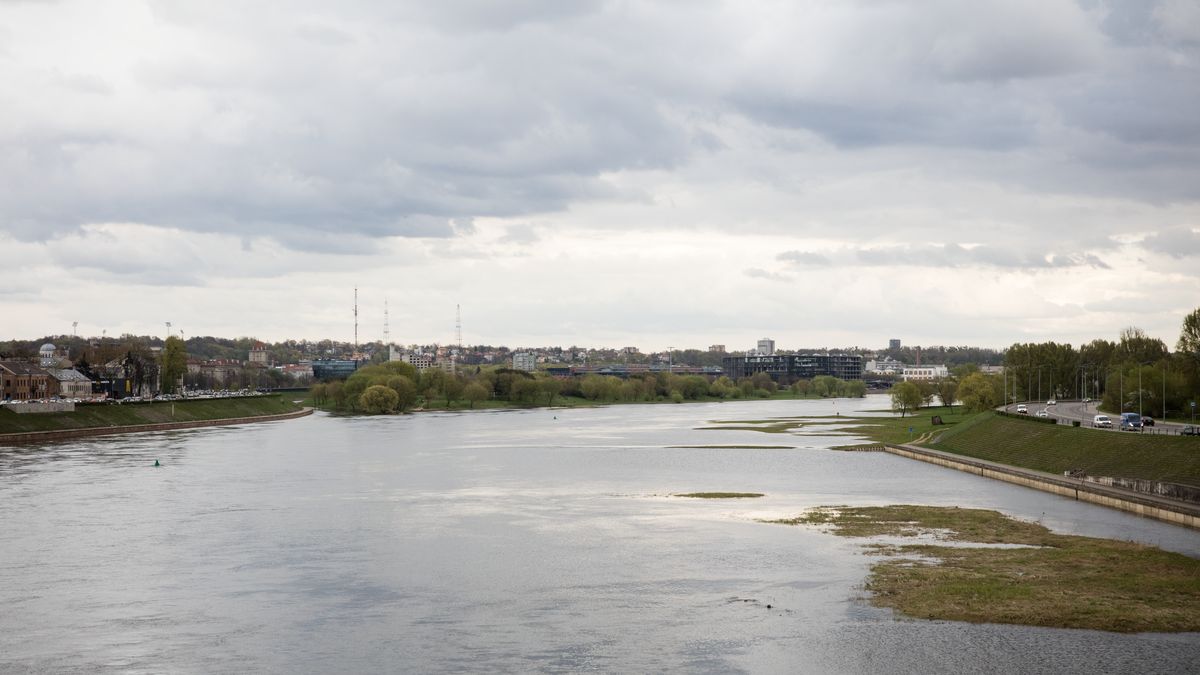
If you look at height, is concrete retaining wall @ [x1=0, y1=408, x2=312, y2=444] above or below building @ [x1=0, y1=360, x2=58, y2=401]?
below

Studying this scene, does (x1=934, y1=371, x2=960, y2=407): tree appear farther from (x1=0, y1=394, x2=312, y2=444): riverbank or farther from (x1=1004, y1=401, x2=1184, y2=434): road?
(x1=0, y1=394, x2=312, y2=444): riverbank

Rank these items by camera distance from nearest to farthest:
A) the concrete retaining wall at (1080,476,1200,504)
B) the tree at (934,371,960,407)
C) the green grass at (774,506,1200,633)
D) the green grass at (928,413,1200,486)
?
1. the green grass at (774,506,1200,633)
2. the concrete retaining wall at (1080,476,1200,504)
3. the green grass at (928,413,1200,486)
4. the tree at (934,371,960,407)

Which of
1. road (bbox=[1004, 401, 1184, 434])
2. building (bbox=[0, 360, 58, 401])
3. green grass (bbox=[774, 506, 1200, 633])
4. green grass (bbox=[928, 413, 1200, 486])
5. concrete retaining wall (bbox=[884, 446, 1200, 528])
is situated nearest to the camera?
green grass (bbox=[774, 506, 1200, 633])

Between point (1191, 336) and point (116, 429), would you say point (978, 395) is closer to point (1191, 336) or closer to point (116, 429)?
point (1191, 336)

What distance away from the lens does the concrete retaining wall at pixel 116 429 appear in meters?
125

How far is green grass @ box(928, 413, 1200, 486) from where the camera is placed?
67875 mm

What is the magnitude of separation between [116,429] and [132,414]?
Result: 10.2 metres

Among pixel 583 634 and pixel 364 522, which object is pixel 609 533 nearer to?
pixel 364 522

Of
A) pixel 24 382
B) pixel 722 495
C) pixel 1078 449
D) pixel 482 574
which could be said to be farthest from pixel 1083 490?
pixel 24 382

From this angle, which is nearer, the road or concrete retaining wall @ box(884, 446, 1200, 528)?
concrete retaining wall @ box(884, 446, 1200, 528)

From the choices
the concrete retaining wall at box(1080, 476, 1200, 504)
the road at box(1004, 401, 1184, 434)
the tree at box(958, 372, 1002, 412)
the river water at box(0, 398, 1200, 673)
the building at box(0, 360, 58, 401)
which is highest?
the building at box(0, 360, 58, 401)

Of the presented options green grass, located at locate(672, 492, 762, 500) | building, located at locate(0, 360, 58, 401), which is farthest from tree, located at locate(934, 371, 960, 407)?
building, located at locate(0, 360, 58, 401)

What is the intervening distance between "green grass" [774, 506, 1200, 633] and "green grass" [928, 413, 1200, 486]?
1519cm

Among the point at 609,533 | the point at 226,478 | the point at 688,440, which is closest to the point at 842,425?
the point at 688,440
